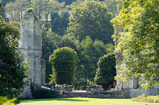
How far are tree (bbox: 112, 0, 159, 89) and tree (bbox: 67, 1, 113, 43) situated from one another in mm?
37065

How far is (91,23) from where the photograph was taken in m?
54.8

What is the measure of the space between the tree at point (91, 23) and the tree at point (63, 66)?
63.6 ft

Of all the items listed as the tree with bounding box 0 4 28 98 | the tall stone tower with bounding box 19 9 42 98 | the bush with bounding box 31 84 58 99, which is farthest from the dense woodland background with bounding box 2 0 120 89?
the tree with bounding box 0 4 28 98

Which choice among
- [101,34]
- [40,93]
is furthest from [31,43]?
[101,34]

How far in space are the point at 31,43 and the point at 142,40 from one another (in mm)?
12771

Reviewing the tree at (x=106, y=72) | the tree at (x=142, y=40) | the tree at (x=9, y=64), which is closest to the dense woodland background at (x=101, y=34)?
the tree at (x=142, y=40)

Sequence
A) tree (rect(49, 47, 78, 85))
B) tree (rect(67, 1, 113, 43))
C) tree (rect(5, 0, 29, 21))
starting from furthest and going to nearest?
tree (rect(5, 0, 29, 21))
tree (rect(67, 1, 113, 43))
tree (rect(49, 47, 78, 85))

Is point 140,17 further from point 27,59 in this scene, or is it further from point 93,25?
point 93,25

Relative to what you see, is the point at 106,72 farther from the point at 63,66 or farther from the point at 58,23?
the point at 58,23

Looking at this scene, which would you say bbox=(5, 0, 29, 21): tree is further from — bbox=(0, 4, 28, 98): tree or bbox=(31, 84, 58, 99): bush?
bbox=(0, 4, 28, 98): tree

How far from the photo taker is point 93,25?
54.4 metres

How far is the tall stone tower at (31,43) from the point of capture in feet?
85.1

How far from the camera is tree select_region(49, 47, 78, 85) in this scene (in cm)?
3328

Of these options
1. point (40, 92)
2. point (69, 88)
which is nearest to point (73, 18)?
point (69, 88)
